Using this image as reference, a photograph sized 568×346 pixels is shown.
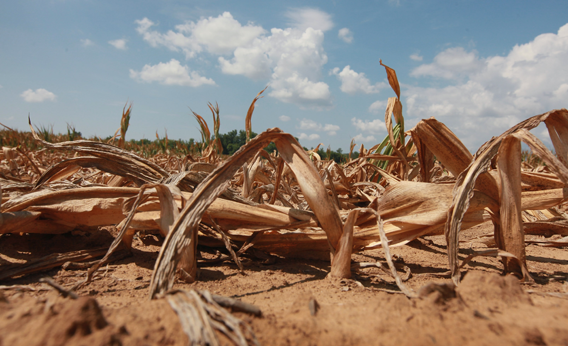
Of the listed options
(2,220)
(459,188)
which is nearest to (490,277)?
(459,188)

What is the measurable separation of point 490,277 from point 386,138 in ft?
8.06

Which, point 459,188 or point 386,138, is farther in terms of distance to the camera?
point 386,138

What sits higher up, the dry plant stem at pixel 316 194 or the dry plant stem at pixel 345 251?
the dry plant stem at pixel 316 194

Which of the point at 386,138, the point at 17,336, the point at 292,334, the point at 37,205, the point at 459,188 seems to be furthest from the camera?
the point at 386,138

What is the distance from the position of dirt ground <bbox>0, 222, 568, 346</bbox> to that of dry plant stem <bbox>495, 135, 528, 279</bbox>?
0.55 feet

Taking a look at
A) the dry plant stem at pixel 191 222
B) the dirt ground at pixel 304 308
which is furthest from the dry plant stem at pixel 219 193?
the dirt ground at pixel 304 308

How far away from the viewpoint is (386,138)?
3.21 meters

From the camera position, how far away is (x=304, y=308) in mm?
912

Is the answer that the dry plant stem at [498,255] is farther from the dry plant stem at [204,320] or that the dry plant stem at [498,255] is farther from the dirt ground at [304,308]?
the dry plant stem at [204,320]

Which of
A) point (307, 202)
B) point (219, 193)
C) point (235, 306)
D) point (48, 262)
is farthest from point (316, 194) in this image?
point (48, 262)

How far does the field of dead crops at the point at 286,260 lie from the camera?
0.72m

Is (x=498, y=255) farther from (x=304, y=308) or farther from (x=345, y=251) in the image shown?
(x=304, y=308)

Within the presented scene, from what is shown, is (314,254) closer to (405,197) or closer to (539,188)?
(405,197)

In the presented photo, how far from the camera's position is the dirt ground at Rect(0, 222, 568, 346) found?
2.10 ft
